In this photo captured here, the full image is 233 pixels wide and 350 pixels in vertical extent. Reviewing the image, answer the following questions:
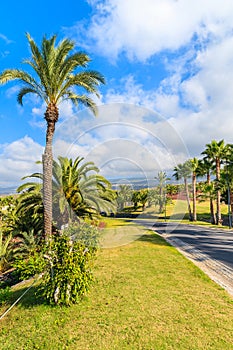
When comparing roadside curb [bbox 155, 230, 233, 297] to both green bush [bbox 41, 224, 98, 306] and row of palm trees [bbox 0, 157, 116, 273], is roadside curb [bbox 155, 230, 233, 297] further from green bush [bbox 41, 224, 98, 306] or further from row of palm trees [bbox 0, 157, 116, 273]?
row of palm trees [bbox 0, 157, 116, 273]

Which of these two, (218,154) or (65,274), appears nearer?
(65,274)

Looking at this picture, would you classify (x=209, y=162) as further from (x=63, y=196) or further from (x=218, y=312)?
(x=218, y=312)

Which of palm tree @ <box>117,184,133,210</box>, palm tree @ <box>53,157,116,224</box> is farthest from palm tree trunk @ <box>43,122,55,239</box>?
palm tree @ <box>117,184,133,210</box>

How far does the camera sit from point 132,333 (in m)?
4.68

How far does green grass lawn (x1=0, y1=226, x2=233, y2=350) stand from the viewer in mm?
4449

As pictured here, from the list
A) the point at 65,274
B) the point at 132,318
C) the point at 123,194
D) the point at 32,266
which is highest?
the point at 123,194

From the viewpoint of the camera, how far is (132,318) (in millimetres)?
5234

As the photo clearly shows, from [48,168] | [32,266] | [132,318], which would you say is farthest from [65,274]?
[48,168]

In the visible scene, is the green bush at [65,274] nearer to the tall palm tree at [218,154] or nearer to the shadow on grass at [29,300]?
the shadow on grass at [29,300]

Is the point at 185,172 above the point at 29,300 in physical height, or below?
above

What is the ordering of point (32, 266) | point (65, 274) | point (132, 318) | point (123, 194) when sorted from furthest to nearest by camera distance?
point (123, 194), point (32, 266), point (65, 274), point (132, 318)

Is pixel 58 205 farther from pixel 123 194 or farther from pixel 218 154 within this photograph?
pixel 123 194

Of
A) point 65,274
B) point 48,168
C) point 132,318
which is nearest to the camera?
point 132,318

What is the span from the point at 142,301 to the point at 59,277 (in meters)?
2.28
